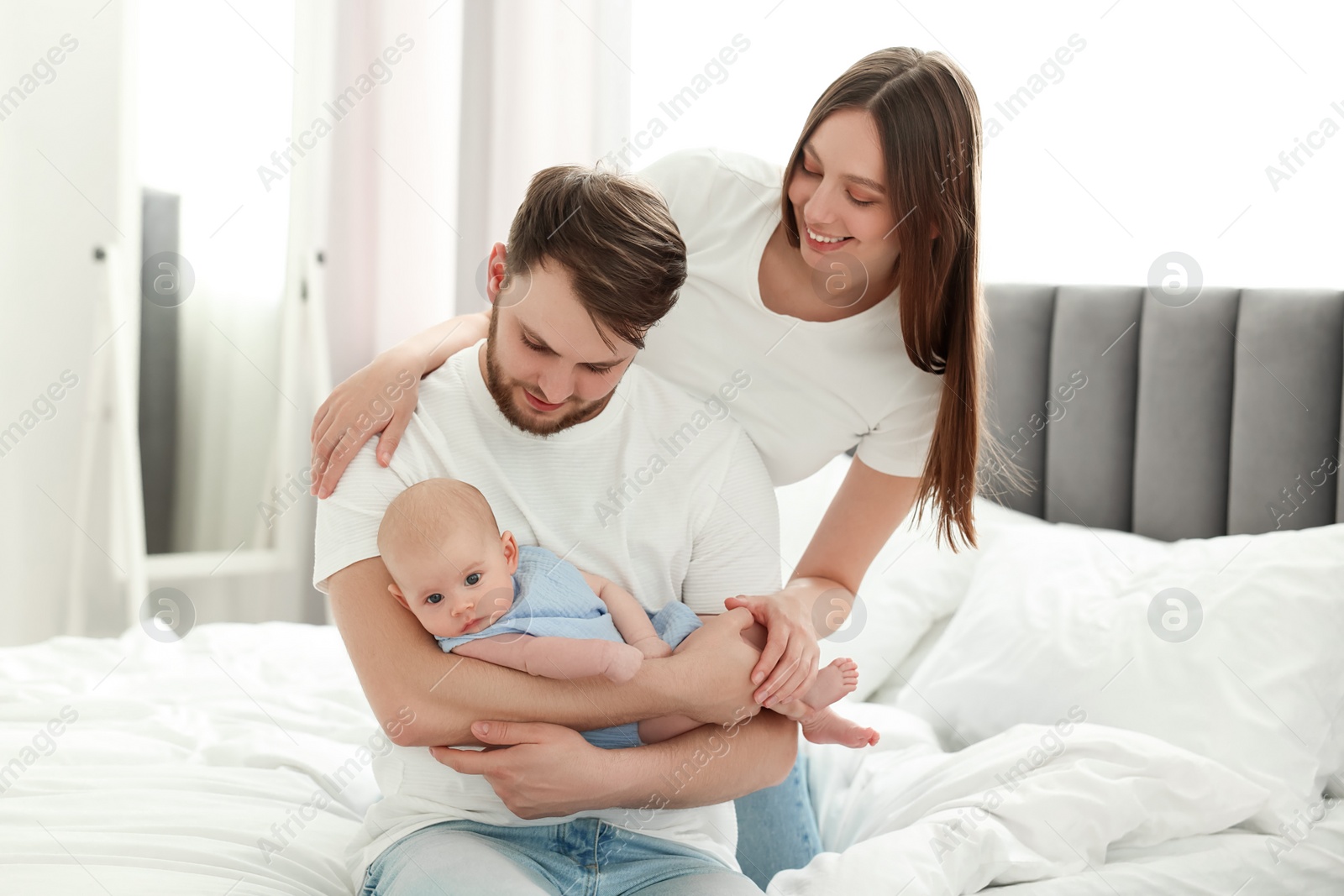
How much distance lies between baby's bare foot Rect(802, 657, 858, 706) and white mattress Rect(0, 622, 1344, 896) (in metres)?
0.25

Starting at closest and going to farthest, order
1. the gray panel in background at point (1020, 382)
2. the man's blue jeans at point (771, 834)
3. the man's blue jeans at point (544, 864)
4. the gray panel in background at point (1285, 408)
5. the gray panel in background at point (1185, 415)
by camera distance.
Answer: the man's blue jeans at point (544, 864), the man's blue jeans at point (771, 834), the gray panel in background at point (1285, 408), the gray panel in background at point (1185, 415), the gray panel in background at point (1020, 382)

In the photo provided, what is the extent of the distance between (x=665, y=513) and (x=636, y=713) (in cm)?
30

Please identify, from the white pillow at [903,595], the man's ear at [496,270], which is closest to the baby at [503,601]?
the man's ear at [496,270]

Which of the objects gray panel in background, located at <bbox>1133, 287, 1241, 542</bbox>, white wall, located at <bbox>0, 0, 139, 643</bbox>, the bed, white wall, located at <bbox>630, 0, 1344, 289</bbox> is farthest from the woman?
white wall, located at <bbox>0, 0, 139, 643</bbox>

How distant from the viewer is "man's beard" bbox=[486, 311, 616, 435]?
1321 millimetres

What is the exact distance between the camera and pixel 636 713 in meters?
1.24

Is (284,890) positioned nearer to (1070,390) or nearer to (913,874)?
(913,874)

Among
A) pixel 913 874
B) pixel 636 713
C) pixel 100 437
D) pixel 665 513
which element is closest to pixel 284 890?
pixel 636 713

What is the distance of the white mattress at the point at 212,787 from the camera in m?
1.28

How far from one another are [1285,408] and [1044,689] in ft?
2.51

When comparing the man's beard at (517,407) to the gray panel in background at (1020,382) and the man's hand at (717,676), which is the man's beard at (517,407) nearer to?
the man's hand at (717,676)

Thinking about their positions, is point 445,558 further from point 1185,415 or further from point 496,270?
point 1185,415

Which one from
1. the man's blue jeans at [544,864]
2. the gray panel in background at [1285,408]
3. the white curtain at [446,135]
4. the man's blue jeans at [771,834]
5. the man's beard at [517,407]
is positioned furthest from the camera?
the white curtain at [446,135]

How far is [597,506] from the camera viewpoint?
139 centimetres
